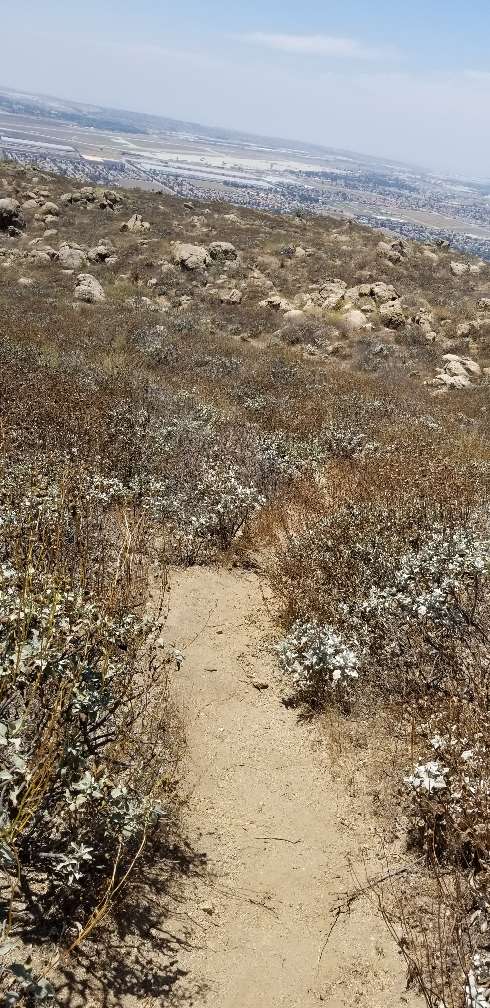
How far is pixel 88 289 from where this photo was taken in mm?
23922

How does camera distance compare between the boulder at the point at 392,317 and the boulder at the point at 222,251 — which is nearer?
the boulder at the point at 392,317

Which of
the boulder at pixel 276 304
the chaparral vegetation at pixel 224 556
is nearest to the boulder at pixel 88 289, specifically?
the chaparral vegetation at pixel 224 556

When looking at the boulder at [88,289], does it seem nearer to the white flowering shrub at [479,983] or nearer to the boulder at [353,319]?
the boulder at [353,319]

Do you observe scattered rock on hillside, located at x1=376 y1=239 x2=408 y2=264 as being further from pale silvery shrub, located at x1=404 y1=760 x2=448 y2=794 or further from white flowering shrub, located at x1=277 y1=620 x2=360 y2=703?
pale silvery shrub, located at x1=404 y1=760 x2=448 y2=794

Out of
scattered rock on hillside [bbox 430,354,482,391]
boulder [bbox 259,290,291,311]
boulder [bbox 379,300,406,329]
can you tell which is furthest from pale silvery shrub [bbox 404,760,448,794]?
boulder [bbox 259,290,291,311]

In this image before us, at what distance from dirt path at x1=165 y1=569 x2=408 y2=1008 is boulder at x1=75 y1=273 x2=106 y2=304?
20.4 m

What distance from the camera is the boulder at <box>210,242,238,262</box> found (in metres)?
31.1

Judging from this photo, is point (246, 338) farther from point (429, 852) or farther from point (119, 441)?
point (429, 852)

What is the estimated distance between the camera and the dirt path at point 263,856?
10.7ft

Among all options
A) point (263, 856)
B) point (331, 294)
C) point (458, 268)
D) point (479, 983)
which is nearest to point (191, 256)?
point (331, 294)

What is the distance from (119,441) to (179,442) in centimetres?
131

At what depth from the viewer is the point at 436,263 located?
34281 mm

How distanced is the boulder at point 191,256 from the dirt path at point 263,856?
86.7 ft

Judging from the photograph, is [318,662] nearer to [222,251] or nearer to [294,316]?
[294,316]
